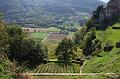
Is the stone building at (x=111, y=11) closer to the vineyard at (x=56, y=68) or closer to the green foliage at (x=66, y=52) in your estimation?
the green foliage at (x=66, y=52)

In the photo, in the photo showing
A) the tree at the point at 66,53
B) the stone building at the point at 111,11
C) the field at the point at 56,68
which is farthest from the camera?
the stone building at the point at 111,11

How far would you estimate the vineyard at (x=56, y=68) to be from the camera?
89056 millimetres

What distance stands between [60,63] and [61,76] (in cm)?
2677

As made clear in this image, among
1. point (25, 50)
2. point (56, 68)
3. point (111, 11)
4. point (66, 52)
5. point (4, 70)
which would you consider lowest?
point (56, 68)

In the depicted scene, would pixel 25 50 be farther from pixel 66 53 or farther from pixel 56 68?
pixel 56 68

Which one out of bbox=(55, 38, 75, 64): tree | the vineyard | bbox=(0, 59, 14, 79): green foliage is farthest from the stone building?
bbox=(0, 59, 14, 79): green foliage

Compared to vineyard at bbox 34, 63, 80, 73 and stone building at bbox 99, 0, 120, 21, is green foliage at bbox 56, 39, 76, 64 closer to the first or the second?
vineyard at bbox 34, 63, 80, 73

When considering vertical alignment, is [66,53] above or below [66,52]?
below

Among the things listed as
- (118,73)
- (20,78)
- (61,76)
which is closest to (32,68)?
(61,76)

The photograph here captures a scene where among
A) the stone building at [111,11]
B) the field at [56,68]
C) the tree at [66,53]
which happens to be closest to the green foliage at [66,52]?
the tree at [66,53]

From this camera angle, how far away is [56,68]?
94.5 m

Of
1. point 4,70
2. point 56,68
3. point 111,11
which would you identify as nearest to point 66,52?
point 56,68

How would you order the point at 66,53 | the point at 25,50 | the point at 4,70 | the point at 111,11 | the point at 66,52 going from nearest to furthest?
the point at 4,70 → the point at 25,50 → the point at 66,53 → the point at 66,52 → the point at 111,11

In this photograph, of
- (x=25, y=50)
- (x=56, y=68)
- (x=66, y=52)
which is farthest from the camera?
(x=66, y=52)
